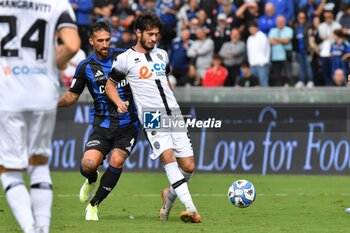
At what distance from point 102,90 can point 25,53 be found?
13.9 feet

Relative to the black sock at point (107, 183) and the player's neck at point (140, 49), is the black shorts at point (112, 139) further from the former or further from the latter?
the player's neck at point (140, 49)

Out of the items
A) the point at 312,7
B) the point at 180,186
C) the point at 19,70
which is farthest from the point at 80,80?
the point at 312,7

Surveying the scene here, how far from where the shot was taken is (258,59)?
71.1ft

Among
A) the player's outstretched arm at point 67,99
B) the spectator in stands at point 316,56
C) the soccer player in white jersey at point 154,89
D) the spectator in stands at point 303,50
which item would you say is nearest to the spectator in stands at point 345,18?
the spectator in stands at point 316,56

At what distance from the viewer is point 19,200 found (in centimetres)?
779

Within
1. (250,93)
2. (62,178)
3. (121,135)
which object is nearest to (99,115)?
(121,135)

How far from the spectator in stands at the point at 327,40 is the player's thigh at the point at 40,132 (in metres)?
14.6

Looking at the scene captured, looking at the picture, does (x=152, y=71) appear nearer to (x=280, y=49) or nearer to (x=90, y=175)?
(x=90, y=175)

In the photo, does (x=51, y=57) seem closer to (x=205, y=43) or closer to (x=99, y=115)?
(x=99, y=115)

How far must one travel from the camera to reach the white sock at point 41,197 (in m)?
7.80

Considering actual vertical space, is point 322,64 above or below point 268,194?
above

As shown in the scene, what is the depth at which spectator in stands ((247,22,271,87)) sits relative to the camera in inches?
852

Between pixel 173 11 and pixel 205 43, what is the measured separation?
149 cm

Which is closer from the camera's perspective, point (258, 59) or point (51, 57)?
point (51, 57)
